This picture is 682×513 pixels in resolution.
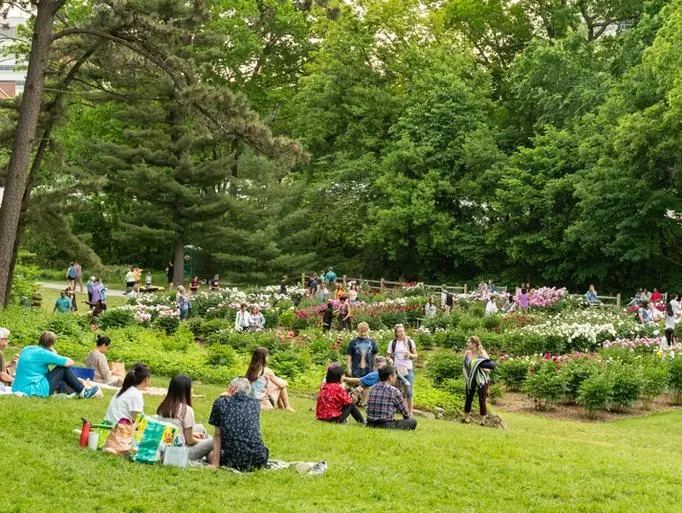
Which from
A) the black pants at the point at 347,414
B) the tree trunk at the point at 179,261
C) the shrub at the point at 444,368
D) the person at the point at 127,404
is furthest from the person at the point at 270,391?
the tree trunk at the point at 179,261

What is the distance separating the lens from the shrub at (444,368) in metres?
21.1

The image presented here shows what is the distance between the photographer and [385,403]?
→ 13352 millimetres

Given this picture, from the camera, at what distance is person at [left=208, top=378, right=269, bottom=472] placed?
10.2 meters

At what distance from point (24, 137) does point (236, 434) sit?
1271cm

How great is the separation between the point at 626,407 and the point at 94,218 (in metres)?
41.5

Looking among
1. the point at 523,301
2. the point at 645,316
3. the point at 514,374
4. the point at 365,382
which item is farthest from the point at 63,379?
the point at 523,301

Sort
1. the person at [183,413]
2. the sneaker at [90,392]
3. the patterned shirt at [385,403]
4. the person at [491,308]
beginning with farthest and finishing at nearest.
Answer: the person at [491,308] → the sneaker at [90,392] → the patterned shirt at [385,403] → the person at [183,413]

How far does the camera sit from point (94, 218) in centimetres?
5662

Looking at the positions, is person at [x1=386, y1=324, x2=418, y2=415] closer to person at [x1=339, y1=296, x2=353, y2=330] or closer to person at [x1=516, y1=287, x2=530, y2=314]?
person at [x1=339, y1=296, x2=353, y2=330]

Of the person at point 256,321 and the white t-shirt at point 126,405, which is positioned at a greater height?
the person at point 256,321

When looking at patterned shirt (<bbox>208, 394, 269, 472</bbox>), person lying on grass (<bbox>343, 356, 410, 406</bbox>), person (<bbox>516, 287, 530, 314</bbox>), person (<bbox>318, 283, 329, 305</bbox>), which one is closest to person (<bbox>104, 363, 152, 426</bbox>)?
patterned shirt (<bbox>208, 394, 269, 472</bbox>)

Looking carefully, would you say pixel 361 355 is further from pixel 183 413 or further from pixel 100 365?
pixel 183 413

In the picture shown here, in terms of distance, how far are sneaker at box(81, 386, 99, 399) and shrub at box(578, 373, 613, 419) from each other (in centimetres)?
972

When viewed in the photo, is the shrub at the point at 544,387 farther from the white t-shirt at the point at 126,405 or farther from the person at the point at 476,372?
the white t-shirt at the point at 126,405
